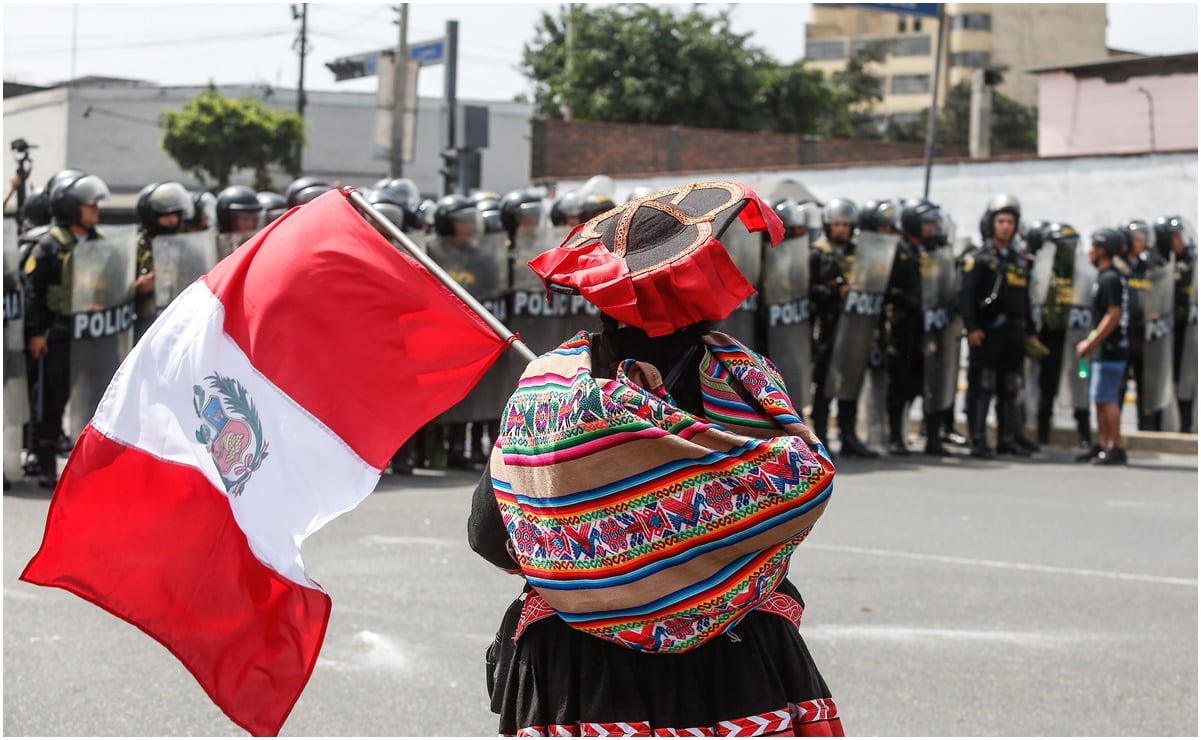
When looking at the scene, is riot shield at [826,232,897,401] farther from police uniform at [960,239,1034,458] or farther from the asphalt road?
the asphalt road

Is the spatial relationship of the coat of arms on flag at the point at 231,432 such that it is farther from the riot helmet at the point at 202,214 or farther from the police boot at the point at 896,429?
the police boot at the point at 896,429

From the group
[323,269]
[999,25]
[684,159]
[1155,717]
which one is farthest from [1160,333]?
[999,25]

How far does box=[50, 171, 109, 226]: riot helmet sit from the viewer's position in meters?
10.2

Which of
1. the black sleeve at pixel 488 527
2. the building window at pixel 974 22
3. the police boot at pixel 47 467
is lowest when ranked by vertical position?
the police boot at pixel 47 467

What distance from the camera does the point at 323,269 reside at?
3.64 meters

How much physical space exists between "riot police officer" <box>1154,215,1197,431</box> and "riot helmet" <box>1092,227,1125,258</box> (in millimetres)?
1169

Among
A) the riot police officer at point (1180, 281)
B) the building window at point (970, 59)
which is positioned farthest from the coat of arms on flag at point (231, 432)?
the building window at point (970, 59)

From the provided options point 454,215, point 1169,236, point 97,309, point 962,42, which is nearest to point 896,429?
point 1169,236

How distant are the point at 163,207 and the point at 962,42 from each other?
86.0 metres

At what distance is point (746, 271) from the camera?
12516 millimetres

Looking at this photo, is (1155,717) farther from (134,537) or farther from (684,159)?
(684,159)

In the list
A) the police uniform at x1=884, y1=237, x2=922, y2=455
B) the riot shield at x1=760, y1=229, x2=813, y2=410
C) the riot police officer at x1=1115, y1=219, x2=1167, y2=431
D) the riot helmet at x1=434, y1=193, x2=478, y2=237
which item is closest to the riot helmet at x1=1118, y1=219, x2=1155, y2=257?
the riot police officer at x1=1115, y1=219, x2=1167, y2=431

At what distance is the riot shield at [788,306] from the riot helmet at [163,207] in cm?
470

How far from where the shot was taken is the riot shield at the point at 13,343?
998cm
